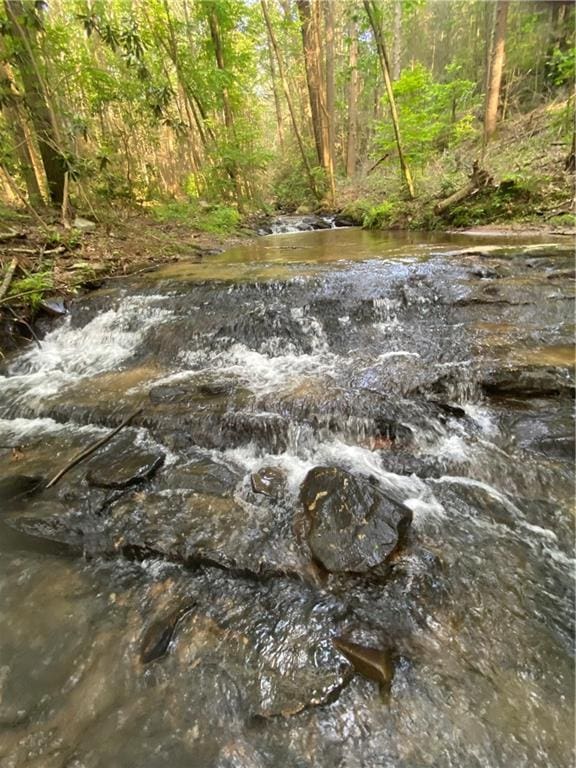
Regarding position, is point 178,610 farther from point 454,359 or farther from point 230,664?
point 454,359

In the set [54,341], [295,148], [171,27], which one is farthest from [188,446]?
[295,148]

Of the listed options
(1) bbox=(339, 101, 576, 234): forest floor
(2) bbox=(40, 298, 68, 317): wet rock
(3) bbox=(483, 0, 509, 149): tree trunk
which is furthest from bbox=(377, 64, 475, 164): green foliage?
(2) bbox=(40, 298, 68, 317): wet rock

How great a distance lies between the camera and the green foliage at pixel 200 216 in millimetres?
12375

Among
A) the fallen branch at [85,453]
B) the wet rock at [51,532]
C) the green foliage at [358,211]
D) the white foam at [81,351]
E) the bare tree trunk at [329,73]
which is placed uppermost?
the bare tree trunk at [329,73]

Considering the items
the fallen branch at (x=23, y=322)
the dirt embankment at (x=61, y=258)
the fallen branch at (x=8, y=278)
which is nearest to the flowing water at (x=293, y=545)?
the fallen branch at (x=23, y=322)

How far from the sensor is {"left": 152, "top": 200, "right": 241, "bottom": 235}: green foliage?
1238 centimetres

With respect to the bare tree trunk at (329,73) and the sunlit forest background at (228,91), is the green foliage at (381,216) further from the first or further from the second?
the bare tree trunk at (329,73)

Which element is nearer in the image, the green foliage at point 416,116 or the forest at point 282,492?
the forest at point 282,492

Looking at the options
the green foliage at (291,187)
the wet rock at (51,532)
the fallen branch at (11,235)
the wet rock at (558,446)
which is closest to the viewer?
the wet rock at (51,532)

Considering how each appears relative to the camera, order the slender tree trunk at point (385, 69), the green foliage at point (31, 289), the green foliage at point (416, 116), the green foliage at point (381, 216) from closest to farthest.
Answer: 1. the green foliage at point (31, 289)
2. the slender tree trunk at point (385, 69)
3. the green foliage at point (416, 116)
4. the green foliage at point (381, 216)

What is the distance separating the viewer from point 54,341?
18.8ft

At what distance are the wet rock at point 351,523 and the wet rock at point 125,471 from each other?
4.51 ft

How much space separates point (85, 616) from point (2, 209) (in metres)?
9.30

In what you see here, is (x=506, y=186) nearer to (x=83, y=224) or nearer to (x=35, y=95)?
(x=83, y=224)
